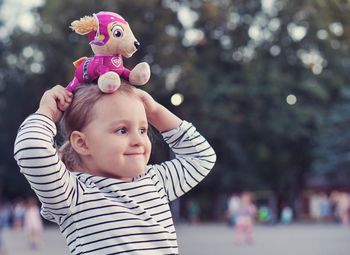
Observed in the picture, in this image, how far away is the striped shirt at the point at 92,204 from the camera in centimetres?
236

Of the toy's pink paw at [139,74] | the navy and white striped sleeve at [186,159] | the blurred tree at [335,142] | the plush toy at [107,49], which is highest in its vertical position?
the blurred tree at [335,142]

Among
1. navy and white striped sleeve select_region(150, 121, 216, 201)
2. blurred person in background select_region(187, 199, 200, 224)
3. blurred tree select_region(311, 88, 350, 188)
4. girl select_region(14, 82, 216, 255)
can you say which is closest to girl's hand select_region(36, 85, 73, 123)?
girl select_region(14, 82, 216, 255)

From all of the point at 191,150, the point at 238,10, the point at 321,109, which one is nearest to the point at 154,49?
the point at 238,10

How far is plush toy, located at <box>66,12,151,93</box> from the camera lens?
8.41 feet

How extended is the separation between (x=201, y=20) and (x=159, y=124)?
3370 cm

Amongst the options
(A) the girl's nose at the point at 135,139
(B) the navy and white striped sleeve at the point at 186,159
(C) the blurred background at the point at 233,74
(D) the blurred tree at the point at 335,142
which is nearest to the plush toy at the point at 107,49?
(A) the girl's nose at the point at 135,139

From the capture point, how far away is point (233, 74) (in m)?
38.1

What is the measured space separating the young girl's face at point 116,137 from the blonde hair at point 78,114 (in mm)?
21

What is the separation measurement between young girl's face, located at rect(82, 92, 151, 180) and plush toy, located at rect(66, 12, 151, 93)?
0.10m

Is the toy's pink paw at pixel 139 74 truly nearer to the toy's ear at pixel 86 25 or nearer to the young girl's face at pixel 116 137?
the young girl's face at pixel 116 137

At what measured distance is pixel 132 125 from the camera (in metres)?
2.50

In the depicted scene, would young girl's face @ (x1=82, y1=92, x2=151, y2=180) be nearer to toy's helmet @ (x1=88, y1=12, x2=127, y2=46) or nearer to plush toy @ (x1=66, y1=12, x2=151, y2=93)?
plush toy @ (x1=66, y1=12, x2=151, y2=93)

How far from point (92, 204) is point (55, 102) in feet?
1.28

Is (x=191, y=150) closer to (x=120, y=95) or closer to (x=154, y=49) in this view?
(x=120, y=95)
